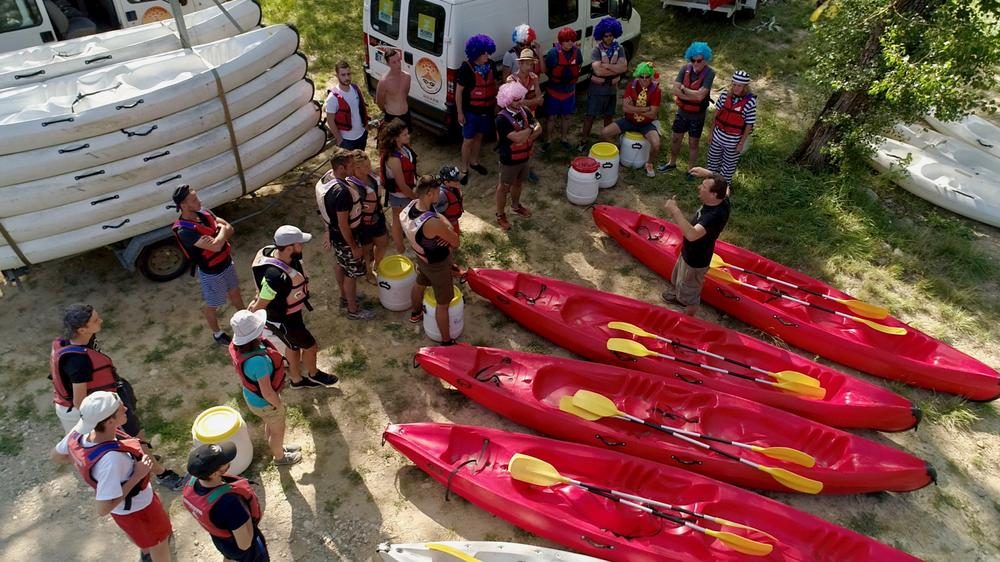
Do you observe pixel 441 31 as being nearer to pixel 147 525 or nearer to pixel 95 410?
pixel 95 410

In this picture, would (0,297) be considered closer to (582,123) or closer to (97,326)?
(97,326)

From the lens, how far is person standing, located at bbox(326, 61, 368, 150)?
21.2 ft

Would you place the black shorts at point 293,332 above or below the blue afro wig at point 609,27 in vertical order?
below

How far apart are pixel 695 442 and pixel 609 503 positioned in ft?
2.71

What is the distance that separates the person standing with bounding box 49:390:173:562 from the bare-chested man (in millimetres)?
4418

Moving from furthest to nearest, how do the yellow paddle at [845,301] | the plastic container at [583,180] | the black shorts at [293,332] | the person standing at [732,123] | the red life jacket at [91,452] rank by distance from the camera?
the plastic container at [583,180], the person standing at [732,123], the yellow paddle at [845,301], the black shorts at [293,332], the red life jacket at [91,452]

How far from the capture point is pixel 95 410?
3.26 meters

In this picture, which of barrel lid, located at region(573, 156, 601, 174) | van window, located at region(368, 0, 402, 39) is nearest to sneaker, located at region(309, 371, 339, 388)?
barrel lid, located at region(573, 156, 601, 174)

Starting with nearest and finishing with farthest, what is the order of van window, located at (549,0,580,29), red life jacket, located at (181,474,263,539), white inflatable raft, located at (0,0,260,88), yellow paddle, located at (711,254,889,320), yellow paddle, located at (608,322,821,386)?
1. red life jacket, located at (181,474,263,539)
2. yellow paddle, located at (608,322,821,386)
3. yellow paddle, located at (711,254,889,320)
4. white inflatable raft, located at (0,0,260,88)
5. van window, located at (549,0,580,29)

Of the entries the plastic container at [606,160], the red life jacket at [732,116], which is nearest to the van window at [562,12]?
the plastic container at [606,160]

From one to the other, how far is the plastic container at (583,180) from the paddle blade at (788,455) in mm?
3666

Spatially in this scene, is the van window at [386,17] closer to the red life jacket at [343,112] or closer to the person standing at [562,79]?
the red life jacket at [343,112]

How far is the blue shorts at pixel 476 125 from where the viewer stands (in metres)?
7.40

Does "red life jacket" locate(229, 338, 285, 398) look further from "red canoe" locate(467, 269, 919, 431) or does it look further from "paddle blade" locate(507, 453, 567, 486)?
"red canoe" locate(467, 269, 919, 431)
